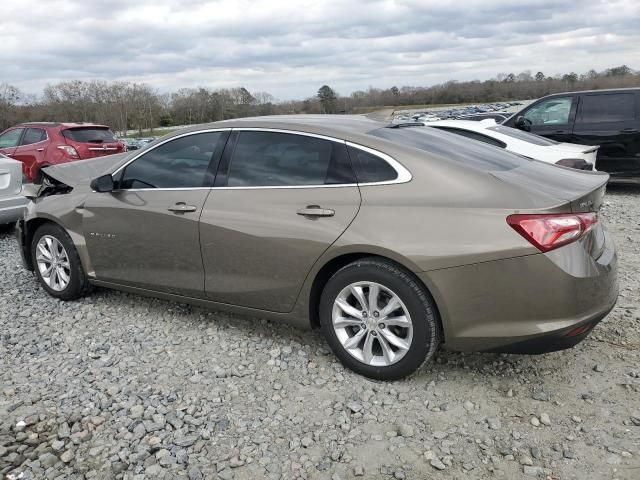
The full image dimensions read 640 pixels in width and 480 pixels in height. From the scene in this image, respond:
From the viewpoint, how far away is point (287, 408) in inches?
120

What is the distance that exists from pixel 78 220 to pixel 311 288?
2.22 meters

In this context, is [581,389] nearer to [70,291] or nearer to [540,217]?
[540,217]

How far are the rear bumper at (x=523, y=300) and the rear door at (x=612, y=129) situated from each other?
6.92 m

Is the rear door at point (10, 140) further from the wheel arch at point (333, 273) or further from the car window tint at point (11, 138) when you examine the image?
the wheel arch at point (333, 273)

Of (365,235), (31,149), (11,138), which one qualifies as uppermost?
(11,138)

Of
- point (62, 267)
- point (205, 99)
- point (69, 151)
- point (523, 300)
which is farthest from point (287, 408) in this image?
point (205, 99)

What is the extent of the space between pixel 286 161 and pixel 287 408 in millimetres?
1511

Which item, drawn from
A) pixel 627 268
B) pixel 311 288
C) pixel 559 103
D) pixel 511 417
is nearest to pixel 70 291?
pixel 311 288

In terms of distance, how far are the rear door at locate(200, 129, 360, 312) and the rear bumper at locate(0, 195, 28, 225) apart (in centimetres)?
461

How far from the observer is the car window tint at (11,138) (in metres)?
11.9

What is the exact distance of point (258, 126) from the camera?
376 centimetres

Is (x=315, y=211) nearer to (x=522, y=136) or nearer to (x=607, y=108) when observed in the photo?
(x=522, y=136)

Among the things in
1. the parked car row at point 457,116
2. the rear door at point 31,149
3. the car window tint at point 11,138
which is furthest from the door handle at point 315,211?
the car window tint at point 11,138

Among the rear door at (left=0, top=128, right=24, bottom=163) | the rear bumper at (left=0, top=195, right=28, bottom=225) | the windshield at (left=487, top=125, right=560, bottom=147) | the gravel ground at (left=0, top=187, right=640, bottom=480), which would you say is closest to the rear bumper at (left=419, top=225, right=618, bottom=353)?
the gravel ground at (left=0, top=187, right=640, bottom=480)
